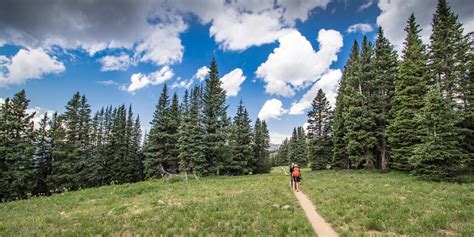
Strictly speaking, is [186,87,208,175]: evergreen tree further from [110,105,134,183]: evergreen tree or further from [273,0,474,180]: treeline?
[110,105,134,183]: evergreen tree

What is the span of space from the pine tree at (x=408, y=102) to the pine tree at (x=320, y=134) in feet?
53.9

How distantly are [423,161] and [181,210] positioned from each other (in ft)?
62.6

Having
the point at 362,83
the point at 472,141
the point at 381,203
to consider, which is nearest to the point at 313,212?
the point at 381,203

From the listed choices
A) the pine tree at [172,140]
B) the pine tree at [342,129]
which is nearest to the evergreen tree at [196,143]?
the pine tree at [172,140]

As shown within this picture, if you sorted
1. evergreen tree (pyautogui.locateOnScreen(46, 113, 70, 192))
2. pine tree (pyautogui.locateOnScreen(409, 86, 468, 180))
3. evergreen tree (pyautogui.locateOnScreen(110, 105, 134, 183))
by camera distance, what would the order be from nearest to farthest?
1. pine tree (pyautogui.locateOnScreen(409, 86, 468, 180))
2. evergreen tree (pyautogui.locateOnScreen(46, 113, 70, 192))
3. evergreen tree (pyautogui.locateOnScreen(110, 105, 134, 183))

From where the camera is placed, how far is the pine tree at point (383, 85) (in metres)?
26.4

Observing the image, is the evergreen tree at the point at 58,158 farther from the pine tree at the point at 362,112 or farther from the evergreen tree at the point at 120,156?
the pine tree at the point at 362,112

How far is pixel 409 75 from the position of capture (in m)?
22.3

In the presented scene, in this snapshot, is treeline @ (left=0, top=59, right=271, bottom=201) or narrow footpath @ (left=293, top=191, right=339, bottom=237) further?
treeline @ (left=0, top=59, right=271, bottom=201)

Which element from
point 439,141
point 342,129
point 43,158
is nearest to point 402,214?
point 439,141

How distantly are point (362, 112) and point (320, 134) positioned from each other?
14441 millimetres

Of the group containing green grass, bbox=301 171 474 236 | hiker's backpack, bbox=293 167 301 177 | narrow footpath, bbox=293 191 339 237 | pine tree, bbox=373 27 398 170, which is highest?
pine tree, bbox=373 27 398 170

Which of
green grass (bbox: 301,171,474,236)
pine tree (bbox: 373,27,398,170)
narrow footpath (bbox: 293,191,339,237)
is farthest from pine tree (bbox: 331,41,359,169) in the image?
narrow footpath (bbox: 293,191,339,237)

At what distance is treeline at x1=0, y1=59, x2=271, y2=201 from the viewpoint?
3080 centimetres
